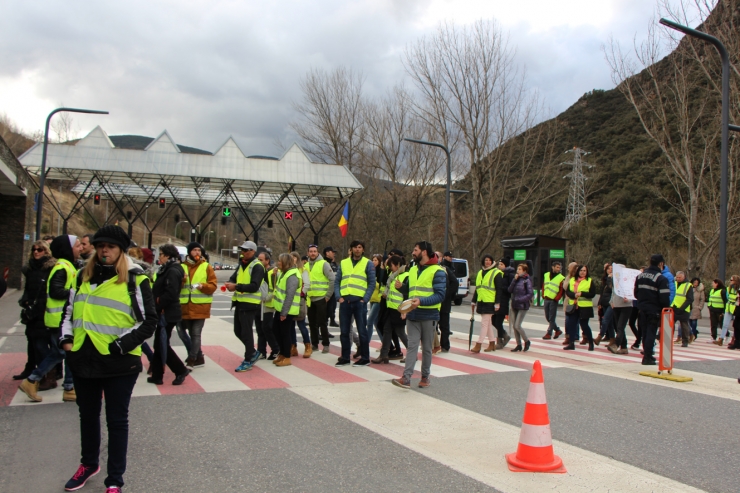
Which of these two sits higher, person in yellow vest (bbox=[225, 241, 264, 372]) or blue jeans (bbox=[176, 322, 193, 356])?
person in yellow vest (bbox=[225, 241, 264, 372])

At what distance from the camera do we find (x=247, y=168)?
94.2ft

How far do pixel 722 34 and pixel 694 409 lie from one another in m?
19.9

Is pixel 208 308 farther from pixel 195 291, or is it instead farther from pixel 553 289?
pixel 553 289

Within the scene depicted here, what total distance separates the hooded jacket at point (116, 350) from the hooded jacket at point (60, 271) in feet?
8.03

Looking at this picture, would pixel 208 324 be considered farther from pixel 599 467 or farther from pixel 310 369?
pixel 599 467

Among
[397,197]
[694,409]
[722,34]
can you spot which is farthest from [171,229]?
[694,409]

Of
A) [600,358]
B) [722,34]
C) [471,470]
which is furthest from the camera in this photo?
[722,34]

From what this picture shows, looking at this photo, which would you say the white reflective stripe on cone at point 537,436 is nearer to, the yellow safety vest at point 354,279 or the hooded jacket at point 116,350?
the hooded jacket at point 116,350

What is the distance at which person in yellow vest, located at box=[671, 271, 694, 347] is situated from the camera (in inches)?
537

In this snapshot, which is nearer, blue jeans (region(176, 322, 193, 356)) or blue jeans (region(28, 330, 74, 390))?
blue jeans (region(28, 330, 74, 390))

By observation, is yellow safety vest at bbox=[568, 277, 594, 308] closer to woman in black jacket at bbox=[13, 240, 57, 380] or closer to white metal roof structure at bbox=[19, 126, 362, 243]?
woman in black jacket at bbox=[13, 240, 57, 380]

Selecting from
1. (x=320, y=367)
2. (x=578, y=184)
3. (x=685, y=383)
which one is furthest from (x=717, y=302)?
(x=578, y=184)

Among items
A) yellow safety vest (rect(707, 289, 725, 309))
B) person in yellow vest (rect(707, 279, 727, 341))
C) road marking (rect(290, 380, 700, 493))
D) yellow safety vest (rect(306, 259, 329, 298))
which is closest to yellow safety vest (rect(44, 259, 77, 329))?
road marking (rect(290, 380, 700, 493))

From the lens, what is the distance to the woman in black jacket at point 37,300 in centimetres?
660
